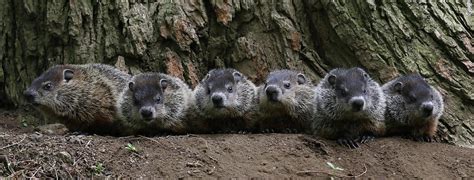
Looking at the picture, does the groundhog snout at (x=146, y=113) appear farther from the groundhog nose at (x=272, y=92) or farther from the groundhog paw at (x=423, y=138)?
the groundhog paw at (x=423, y=138)

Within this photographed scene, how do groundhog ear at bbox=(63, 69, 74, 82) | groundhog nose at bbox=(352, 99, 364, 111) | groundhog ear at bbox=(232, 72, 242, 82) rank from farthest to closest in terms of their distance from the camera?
groundhog ear at bbox=(63, 69, 74, 82) → groundhog ear at bbox=(232, 72, 242, 82) → groundhog nose at bbox=(352, 99, 364, 111)

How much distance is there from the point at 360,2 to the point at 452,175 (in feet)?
9.42

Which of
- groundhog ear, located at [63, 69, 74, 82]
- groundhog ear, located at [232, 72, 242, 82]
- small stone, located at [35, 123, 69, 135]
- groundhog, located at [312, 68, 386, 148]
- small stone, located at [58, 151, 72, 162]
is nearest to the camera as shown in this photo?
small stone, located at [58, 151, 72, 162]

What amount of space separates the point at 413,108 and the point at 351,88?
2.87 feet

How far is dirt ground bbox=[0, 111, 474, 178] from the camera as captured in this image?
26.0ft

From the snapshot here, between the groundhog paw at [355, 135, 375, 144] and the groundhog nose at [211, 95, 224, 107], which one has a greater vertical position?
the groundhog nose at [211, 95, 224, 107]

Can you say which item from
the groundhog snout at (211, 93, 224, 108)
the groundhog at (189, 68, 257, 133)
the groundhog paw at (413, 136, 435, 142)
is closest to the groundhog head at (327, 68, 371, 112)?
Result: the groundhog paw at (413, 136, 435, 142)

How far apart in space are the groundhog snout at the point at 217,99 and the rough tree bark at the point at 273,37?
112 centimetres

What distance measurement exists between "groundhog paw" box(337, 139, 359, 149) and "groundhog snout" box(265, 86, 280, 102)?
3.66ft

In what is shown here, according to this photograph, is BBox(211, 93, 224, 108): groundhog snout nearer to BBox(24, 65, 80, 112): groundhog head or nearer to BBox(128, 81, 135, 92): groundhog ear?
BBox(128, 81, 135, 92): groundhog ear

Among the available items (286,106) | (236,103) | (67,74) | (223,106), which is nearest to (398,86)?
(286,106)

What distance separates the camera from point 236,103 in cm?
990

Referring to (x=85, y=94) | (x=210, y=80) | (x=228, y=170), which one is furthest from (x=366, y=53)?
(x=85, y=94)

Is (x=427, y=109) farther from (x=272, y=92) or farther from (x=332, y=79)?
(x=272, y=92)
